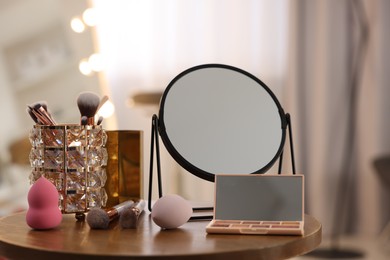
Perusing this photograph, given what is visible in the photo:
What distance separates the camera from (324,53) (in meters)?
3.29

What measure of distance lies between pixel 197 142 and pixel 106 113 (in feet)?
5.38

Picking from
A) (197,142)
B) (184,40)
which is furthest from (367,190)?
(197,142)

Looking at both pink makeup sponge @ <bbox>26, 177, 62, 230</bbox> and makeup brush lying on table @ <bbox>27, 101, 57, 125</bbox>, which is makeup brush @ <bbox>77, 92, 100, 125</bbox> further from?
pink makeup sponge @ <bbox>26, 177, 62, 230</bbox>

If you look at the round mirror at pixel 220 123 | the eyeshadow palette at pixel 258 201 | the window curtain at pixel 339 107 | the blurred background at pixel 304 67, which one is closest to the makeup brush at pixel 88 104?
the round mirror at pixel 220 123

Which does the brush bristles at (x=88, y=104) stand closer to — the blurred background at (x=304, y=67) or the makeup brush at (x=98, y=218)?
the makeup brush at (x=98, y=218)

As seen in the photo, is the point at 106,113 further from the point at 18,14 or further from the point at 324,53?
the point at 324,53

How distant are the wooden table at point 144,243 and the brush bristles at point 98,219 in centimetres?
1

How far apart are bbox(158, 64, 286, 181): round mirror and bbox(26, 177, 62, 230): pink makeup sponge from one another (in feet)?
0.83

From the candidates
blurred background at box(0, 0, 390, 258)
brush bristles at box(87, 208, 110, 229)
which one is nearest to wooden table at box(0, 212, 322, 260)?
brush bristles at box(87, 208, 110, 229)

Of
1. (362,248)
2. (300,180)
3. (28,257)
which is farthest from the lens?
(362,248)

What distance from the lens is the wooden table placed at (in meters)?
0.82

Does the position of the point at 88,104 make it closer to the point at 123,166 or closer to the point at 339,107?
the point at 123,166

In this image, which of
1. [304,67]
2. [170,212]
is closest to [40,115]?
[170,212]

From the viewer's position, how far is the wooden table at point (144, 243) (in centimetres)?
82
